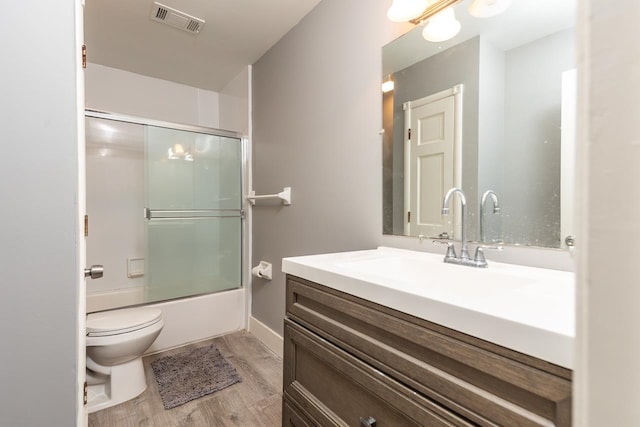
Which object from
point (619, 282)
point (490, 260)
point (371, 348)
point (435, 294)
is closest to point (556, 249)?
point (490, 260)

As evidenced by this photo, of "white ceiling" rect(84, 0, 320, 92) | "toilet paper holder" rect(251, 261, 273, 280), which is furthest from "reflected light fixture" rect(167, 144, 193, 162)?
"toilet paper holder" rect(251, 261, 273, 280)

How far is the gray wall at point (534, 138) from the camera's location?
2.95 ft

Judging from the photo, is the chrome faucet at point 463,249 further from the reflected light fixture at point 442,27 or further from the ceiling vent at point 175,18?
the ceiling vent at point 175,18

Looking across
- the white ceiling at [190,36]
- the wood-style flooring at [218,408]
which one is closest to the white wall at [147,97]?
the white ceiling at [190,36]

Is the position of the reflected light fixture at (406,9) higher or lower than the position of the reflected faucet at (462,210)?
higher

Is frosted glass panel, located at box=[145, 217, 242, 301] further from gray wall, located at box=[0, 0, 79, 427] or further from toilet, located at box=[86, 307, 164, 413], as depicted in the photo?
gray wall, located at box=[0, 0, 79, 427]

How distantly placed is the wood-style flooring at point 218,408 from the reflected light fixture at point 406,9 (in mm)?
1900

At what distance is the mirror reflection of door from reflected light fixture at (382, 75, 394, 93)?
4.6 inches

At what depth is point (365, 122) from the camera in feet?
4.87

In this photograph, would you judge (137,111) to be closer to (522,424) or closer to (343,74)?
(343,74)

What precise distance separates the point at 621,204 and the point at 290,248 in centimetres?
190

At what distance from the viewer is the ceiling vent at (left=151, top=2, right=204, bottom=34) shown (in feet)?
5.92

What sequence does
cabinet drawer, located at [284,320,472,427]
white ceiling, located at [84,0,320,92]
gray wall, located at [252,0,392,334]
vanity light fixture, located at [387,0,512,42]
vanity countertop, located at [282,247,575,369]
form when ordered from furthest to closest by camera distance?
white ceiling, located at [84,0,320,92], gray wall, located at [252,0,392,334], vanity light fixture, located at [387,0,512,42], cabinet drawer, located at [284,320,472,427], vanity countertop, located at [282,247,575,369]

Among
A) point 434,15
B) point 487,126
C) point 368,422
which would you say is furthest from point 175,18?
point 368,422
